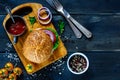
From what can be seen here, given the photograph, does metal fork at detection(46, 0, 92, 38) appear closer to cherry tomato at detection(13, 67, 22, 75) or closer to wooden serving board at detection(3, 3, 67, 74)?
wooden serving board at detection(3, 3, 67, 74)

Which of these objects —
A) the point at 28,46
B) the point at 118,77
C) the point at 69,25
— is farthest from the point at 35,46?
the point at 118,77

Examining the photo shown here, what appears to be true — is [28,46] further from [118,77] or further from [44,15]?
[118,77]

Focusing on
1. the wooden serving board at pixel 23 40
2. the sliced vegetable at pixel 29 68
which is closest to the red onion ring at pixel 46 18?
the wooden serving board at pixel 23 40

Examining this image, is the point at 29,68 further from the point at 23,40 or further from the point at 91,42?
the point at 91,42

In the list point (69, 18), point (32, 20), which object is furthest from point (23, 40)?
point (69, 18)

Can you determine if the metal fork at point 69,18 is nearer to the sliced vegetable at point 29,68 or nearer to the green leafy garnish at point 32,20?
the green leafy garnish at point 32,20

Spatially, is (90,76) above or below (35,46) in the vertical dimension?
below
